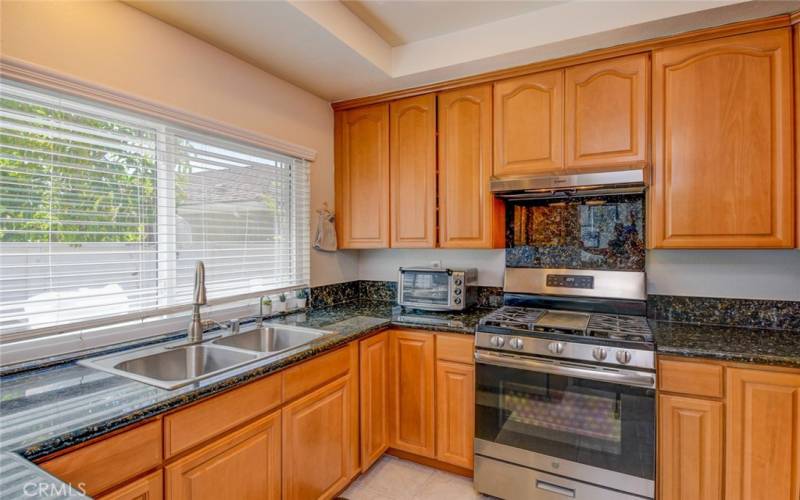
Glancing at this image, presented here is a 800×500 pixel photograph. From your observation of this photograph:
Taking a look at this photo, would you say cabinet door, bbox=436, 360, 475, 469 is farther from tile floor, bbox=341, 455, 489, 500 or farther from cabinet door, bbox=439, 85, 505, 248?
cabinet door, bbox=439, 85, 505, 248

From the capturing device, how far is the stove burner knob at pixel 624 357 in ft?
5.84

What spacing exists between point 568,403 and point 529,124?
1.52 meters

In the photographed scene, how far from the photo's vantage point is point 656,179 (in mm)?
2037

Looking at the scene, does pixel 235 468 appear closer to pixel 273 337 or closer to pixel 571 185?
pixel 273 337

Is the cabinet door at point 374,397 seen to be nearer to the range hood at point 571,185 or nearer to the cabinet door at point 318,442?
the cabinet door at point 318,442

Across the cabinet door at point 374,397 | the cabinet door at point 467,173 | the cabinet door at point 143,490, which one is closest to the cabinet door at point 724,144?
the cabinet door at point 467,173

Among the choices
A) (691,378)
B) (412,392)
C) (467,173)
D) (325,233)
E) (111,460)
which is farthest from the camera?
(325,233)

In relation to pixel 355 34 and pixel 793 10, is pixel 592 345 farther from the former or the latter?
pixel 355 34

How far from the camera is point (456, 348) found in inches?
87.5

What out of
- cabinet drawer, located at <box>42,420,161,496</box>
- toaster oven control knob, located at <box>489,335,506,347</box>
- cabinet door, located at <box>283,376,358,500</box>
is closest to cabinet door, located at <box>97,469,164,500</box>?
cabinet drawer, located at <box>42,420,161,496</box>

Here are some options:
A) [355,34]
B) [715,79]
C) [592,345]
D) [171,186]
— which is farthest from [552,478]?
[355,34]

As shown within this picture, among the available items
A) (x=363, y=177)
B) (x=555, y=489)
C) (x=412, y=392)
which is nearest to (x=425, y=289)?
(x=412, y=392)

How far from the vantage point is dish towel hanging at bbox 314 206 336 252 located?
2.79 metres

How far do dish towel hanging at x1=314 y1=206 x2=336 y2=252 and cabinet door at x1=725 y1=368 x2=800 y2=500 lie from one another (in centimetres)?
228
